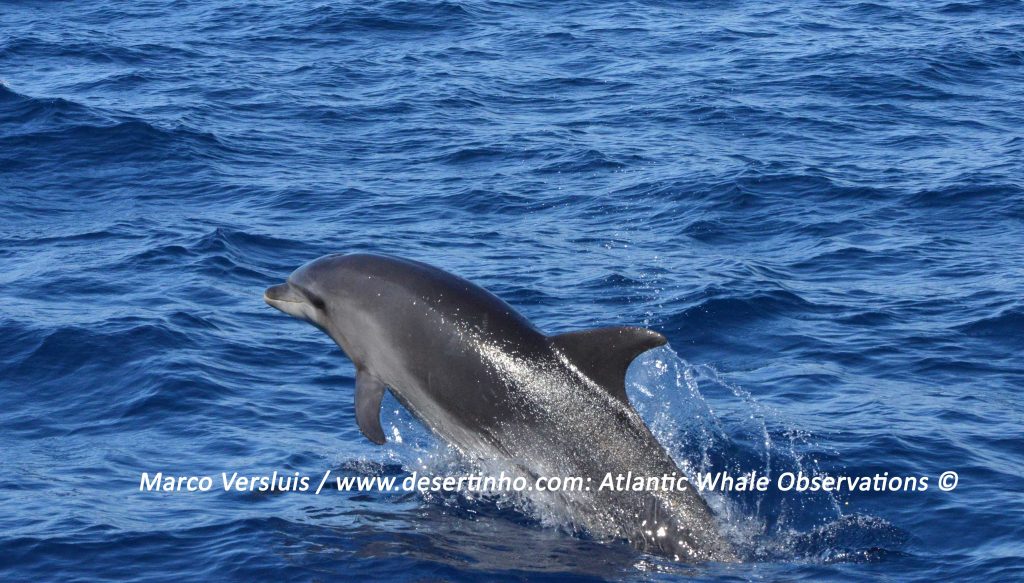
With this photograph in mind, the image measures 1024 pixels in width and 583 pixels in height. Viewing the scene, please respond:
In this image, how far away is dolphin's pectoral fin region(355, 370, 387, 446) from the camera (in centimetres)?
987

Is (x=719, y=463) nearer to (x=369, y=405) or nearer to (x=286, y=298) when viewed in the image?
(x=369, y=405)

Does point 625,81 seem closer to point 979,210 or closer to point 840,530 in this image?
point 979,210

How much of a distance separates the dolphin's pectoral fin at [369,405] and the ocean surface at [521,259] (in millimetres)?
709

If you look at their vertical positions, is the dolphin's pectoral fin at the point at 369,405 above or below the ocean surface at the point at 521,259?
above

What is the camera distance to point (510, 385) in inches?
373

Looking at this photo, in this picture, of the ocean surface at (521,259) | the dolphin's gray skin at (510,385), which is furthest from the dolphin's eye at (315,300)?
the ocean surface at (521,259)

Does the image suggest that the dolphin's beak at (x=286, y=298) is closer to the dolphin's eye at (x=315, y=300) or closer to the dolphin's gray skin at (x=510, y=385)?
the dolphin's eye at (x=315, y=300)

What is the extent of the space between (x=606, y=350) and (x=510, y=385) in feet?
2.43

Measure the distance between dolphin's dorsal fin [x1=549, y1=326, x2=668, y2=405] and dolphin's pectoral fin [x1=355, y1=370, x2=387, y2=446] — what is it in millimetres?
1429

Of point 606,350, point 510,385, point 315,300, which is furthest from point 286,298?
point 606,350

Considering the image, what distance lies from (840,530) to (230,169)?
14.3 m

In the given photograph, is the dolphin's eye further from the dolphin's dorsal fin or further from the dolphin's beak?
the dolphin's dorsal fin

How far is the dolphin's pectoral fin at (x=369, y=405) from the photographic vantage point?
9867 millimetres

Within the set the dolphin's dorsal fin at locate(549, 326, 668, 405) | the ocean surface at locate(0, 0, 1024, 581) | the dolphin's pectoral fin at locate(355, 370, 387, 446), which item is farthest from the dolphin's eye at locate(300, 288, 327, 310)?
the dolphin's dorsal fin at locate(549, 326, 668, 405)
